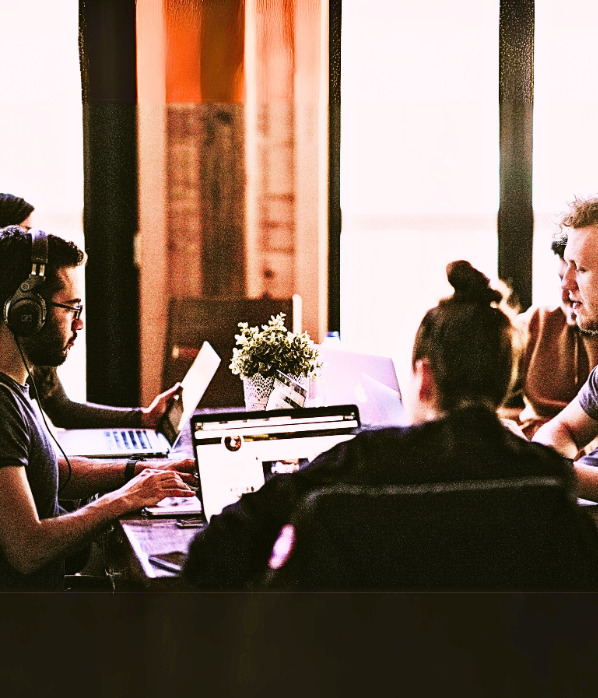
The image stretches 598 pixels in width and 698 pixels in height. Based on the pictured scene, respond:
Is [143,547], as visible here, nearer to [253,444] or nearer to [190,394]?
[253,444]

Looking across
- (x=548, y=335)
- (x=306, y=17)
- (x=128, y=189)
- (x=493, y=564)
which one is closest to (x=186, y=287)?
(x=128, y=189)

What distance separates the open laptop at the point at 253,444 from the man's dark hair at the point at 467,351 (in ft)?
0.95

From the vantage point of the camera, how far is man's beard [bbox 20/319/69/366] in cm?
160

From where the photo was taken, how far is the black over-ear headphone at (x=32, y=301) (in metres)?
1.56

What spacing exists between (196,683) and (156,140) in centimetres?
226

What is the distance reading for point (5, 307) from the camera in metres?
1.58

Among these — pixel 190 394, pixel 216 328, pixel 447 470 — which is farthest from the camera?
pixel 216 328

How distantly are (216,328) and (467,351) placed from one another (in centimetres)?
180

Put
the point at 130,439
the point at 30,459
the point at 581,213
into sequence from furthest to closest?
the point at 581,213
the point at 130,439
the point at 30,459

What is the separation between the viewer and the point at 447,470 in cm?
116

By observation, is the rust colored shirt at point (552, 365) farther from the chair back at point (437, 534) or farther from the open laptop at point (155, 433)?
the chair back at point (437, 534)

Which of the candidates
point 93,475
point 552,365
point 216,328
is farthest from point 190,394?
point 552,365

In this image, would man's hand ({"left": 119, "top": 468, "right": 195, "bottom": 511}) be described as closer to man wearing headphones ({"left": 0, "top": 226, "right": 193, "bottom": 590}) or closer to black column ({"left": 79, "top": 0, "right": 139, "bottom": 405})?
man wearing headphones ({"left": 0, "top": 226, "right": 193, "bottom": 590})

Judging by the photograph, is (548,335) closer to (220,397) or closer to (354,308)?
(354,308)
